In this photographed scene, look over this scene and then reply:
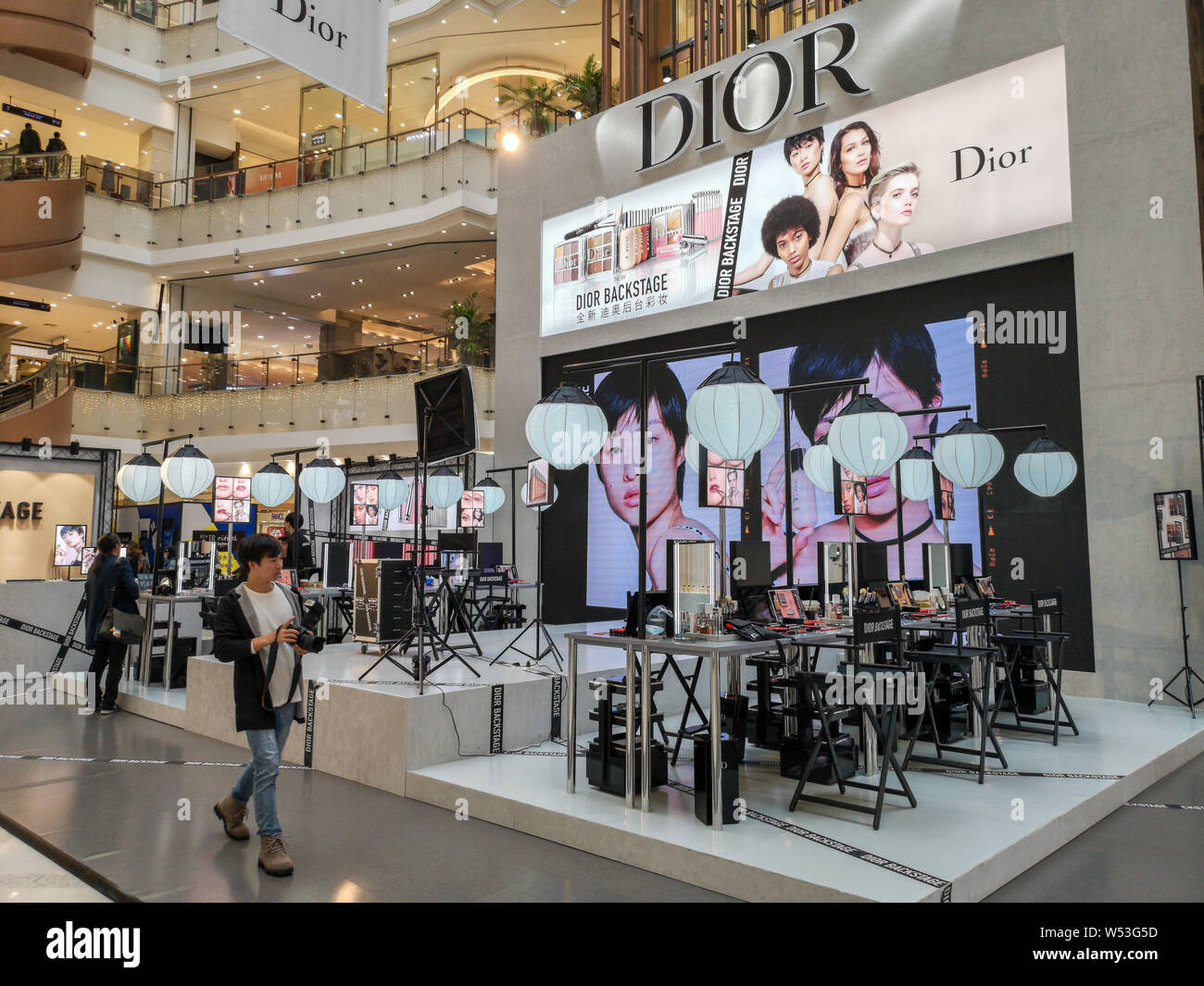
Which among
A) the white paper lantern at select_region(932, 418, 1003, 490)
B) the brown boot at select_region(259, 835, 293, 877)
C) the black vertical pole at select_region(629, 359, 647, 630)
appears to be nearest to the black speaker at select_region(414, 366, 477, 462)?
the black vertical pole at select_region(629, 359, 647, 630)

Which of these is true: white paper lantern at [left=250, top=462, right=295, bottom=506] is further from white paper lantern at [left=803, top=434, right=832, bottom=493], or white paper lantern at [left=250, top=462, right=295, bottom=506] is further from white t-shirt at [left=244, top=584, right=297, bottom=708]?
white t-shirt at [left=244, top=584, right=297, bottom=708]

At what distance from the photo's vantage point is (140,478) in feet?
26.9

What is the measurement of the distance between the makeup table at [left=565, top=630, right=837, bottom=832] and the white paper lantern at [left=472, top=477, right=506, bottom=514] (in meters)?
7.90

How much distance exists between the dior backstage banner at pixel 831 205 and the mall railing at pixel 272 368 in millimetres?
3532

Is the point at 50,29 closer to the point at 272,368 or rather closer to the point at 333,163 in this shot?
the point at 333,163

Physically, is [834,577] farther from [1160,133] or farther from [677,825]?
[1160,133]

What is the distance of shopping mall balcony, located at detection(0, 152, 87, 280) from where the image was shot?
595 inches

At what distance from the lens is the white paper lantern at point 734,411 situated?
463 cm

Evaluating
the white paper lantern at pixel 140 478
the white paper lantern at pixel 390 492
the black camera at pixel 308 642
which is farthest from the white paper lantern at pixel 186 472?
the black camera at pixel 308 642

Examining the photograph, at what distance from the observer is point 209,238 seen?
17.5 m

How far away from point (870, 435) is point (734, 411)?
53.0 inches

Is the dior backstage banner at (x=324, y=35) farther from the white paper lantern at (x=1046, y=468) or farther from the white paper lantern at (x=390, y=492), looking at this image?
the white paper lantern at (x=390, y=492)

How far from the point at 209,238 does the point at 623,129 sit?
10024mm

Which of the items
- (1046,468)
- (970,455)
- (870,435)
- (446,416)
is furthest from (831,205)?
(446,416)
